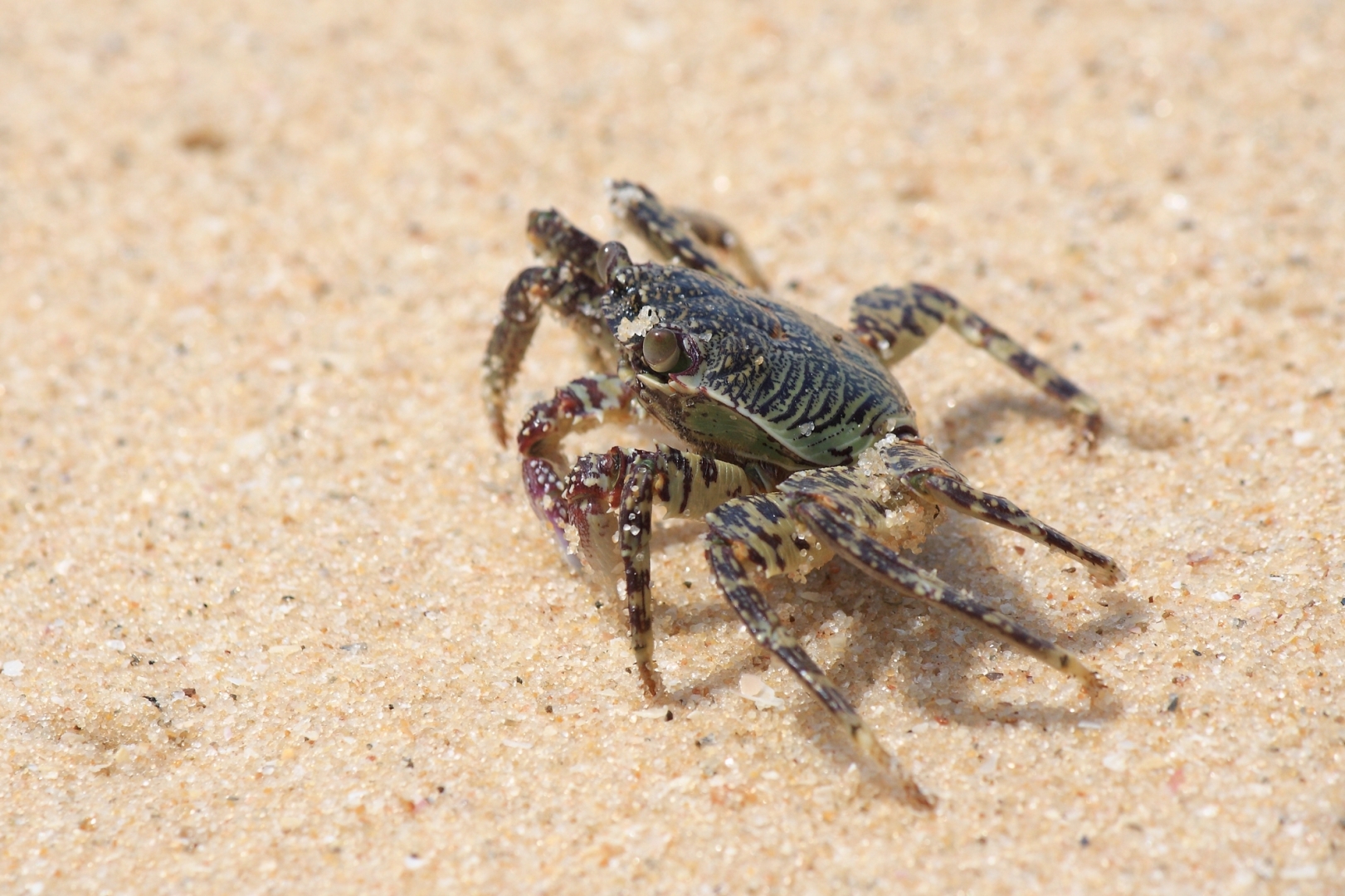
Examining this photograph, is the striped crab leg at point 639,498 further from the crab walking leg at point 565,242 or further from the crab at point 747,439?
the crab walking leg at point 565,242

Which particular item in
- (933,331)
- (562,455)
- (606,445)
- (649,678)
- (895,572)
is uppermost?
(933,331)

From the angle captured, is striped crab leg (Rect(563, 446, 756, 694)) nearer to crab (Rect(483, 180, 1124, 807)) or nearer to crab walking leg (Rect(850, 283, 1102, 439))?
crab (Rect(483, 180, 1124, 807))

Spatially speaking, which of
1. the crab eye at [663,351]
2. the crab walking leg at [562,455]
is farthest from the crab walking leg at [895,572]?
the crab walking leg at [562,455]

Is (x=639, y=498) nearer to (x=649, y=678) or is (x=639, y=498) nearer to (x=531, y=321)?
(x=649, y=678)

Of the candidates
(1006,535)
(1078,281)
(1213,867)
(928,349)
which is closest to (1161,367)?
(1078,281)

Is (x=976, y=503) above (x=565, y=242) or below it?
below

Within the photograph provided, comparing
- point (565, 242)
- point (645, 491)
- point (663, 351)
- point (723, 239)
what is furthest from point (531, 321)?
point (645, 491)

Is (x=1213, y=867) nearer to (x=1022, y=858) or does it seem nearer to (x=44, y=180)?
(x=1022, y=858)
